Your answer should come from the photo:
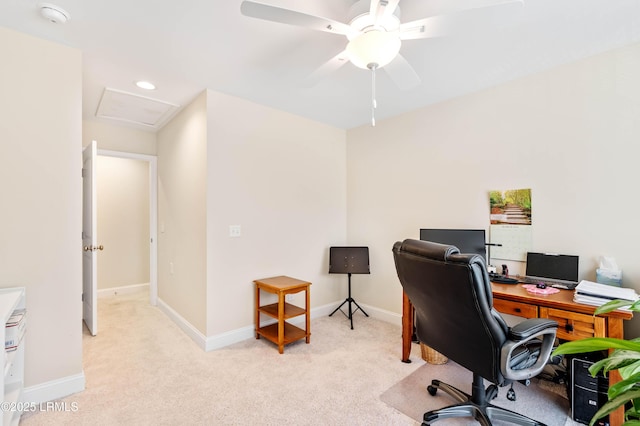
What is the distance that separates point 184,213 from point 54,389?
173 centimetres

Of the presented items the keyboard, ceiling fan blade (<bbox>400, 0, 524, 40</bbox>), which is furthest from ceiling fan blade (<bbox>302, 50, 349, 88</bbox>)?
the keyboard

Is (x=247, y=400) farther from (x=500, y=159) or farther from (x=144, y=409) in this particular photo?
(x=500, y=159)

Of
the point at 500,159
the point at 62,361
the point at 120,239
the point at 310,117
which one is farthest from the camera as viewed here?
the point at 120,239

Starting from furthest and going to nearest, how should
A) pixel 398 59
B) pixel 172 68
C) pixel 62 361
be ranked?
pixel 172 68 < pixel 62 361 < pixel 398 59

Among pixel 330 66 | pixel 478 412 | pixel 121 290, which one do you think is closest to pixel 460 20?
pixel 330 66

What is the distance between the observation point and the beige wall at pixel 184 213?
114 inches

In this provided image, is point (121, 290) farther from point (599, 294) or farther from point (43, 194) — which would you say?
point (599, 294)

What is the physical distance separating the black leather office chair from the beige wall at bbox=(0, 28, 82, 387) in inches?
90.3

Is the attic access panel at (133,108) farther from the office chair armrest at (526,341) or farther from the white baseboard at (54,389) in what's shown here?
the office chair armrest at (526,341)

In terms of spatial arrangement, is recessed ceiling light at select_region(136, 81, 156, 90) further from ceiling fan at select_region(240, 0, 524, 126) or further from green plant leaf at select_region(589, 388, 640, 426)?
green plant leaf at select_region(589, 388, 640, 426)

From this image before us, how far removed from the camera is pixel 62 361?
2.09m

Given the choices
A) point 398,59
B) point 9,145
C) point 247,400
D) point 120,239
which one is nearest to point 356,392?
point 247,400

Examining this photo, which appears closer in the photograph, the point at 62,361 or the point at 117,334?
the point at 62,361

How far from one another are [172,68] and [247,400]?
2566 mm
